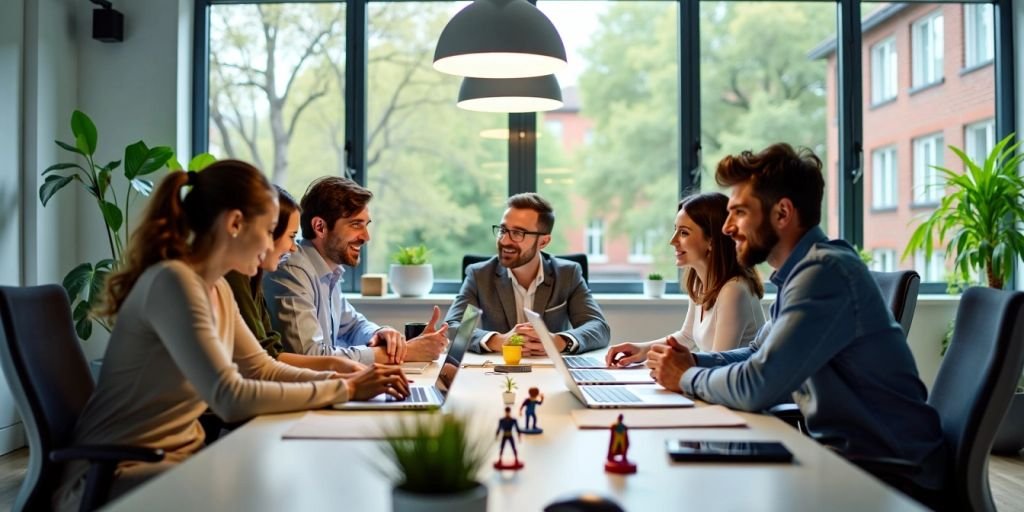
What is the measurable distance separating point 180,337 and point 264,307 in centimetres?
94

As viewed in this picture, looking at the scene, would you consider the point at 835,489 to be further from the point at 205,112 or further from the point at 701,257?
the point at 205,112

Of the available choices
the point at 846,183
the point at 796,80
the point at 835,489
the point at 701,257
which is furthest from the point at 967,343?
the point at 796,80

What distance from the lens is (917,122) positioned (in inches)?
214

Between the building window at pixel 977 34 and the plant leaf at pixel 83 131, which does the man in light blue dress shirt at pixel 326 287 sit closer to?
the plant leaf at pixel 83 131

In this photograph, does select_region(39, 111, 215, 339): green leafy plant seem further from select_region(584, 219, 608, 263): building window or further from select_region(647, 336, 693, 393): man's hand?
select_region(647, 336, 693, 393): man's hand

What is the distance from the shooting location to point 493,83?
3.61m

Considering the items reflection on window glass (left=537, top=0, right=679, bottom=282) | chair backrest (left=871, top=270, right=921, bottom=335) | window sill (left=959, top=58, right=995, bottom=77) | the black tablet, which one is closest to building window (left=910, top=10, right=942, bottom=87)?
window sill (left=959, top=58, right=995, bottom=77)

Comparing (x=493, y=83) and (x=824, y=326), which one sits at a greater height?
(x=493, y=83)

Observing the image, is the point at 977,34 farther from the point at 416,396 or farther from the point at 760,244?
the point at 416,396

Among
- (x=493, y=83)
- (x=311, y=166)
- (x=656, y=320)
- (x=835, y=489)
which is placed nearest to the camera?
(x=835, y=489)

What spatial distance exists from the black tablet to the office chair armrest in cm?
95

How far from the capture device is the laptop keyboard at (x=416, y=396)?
2.20m

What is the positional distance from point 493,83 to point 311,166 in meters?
2.08

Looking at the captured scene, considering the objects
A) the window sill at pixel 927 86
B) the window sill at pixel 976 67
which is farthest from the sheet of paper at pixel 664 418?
the window sill at pixel 976 67
